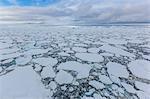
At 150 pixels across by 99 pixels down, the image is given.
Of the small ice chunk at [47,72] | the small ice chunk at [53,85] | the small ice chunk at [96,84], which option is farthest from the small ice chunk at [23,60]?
the small ice chunk at [96,84]

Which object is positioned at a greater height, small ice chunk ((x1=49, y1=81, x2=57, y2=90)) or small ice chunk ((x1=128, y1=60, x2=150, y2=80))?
small ice chunk ((x1=49, y1=81, x2=57, y2=90))

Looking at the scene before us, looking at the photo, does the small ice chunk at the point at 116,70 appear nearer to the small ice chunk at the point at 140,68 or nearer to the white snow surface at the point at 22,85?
the small ice chunk at the point at 140,68

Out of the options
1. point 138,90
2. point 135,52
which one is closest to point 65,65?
point 138,90

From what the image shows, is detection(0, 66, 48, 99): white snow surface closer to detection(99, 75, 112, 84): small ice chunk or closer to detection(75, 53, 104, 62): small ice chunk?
detection(99, 75, 112, 84): small ice chunk

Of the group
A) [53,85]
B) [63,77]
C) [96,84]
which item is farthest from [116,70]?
[53,85]

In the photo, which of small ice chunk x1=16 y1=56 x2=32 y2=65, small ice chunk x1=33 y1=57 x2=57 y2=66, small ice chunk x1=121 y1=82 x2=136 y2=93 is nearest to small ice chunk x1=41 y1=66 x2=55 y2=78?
small ice chunk x1=33 y1=57 x2=57 y2=66

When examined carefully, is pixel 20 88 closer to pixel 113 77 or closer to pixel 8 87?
pixel 8 87
